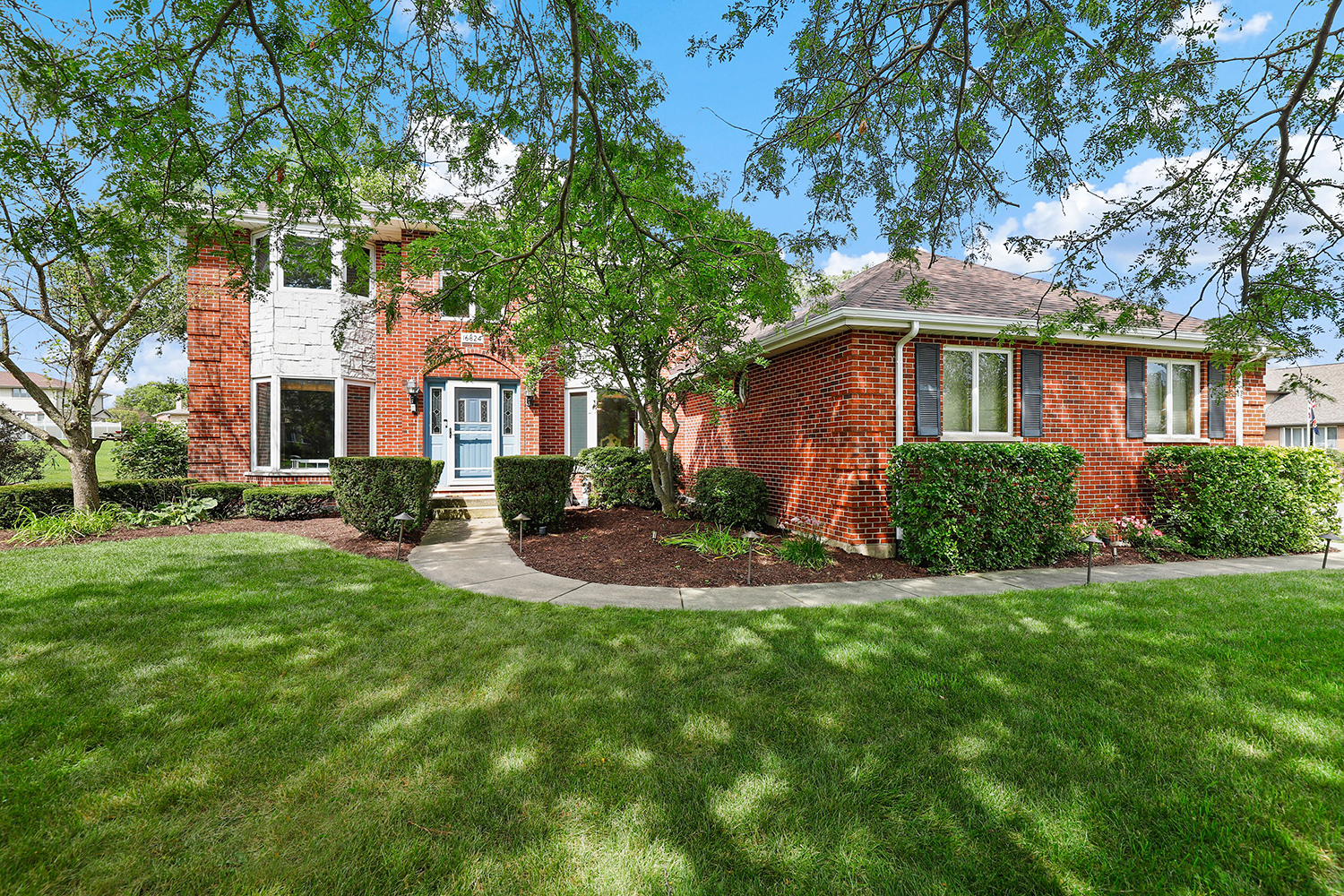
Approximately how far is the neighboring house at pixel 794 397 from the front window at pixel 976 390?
0.02 m

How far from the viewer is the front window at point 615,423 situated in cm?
1304

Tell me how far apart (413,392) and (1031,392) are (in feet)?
37.6

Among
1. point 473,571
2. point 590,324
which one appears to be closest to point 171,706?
point 473,571

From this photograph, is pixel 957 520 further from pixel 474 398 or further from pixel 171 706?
pixel 474 398

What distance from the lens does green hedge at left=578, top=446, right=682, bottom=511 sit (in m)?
11.0

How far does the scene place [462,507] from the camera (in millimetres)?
10469

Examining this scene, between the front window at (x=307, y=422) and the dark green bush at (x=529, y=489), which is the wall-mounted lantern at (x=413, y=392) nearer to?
the front window at (x=307, y=422)

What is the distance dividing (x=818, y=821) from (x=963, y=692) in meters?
1.50

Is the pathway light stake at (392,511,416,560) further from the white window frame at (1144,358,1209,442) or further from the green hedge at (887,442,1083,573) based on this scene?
the white window frame at (1144,358,1209,442)

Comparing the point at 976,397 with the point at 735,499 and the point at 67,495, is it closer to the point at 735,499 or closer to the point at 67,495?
the point at 735,499

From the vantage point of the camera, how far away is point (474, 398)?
12008 mm

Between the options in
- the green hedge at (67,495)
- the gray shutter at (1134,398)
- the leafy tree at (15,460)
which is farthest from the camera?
the leafy tree at (15,460)

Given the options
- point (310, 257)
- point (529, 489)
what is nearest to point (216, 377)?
point (529, 489)

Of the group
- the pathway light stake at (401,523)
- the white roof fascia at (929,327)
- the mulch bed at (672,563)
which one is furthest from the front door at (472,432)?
the white roof fascia at (929,327)
